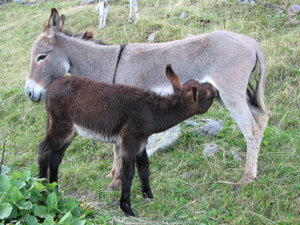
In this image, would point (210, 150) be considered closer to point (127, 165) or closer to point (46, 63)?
point (127, 165)

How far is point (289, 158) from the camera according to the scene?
410cm

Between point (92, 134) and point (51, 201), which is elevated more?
point (92, 134)

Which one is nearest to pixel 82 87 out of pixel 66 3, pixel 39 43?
pixel 39 43

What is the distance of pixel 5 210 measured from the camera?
2.55 m

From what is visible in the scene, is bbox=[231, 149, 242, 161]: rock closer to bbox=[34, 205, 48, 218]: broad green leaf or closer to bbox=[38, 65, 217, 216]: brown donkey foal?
bbox=[38, 65, 217, 216]: brown donkey foal

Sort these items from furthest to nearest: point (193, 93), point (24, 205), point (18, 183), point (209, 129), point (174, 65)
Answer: point (209, 129)
point (174, 65)
point (193, 93)
point (18, 183)
point (24, 205)

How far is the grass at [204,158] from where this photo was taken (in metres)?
3.31

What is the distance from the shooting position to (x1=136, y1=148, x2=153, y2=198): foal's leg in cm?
340

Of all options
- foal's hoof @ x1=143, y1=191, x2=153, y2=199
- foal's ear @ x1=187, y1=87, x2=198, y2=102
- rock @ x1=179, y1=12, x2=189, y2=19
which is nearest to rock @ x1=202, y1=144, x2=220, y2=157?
foal's hoof @ x1=143, y1=191, x2=153, y2=199

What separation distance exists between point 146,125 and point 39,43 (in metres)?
1.98

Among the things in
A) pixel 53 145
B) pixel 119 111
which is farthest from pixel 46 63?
pixel 119 111

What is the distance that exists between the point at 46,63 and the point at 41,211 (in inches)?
76.3

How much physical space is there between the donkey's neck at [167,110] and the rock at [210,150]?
1197 millimetres

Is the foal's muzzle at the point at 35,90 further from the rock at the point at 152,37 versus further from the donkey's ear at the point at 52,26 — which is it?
the rock at the point at 152,37
